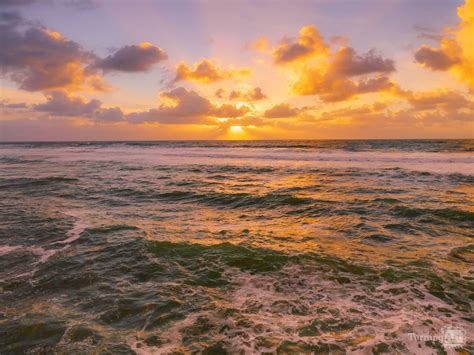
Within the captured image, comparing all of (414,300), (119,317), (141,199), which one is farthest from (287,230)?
(141,199)

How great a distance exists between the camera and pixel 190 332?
4.93 metres

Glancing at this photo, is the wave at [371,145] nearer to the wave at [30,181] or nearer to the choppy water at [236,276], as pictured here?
the wave at [30,181]

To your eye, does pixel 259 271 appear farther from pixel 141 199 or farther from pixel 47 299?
pixel 141 199

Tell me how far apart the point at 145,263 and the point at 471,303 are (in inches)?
279

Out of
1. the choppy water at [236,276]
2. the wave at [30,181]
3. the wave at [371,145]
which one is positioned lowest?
the choppy water at [236,276]

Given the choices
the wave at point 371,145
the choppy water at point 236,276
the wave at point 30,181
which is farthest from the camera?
the wave at point 371,145

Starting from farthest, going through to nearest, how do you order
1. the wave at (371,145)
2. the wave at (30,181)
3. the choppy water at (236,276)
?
the wave at (371,145) < the wave at (30,181) < the choppy water at (236,276)

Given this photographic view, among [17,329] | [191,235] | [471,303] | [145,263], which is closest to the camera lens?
[17,329]

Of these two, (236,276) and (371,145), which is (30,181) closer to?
(236,276)

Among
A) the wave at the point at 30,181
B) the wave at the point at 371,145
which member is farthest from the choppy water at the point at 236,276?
the wave at the point at 371,145

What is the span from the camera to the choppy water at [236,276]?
15.8 ft

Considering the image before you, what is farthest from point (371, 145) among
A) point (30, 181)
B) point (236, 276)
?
point (236, 276)

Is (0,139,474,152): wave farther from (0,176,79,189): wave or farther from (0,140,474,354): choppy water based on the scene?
(0,140,474,354): choppy water

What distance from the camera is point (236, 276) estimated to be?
7.17m
